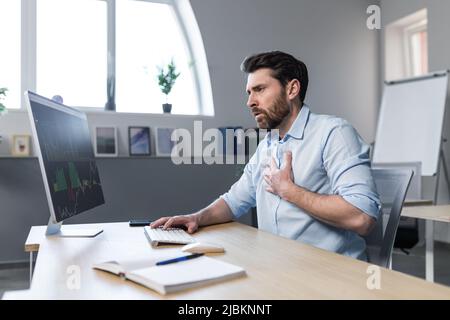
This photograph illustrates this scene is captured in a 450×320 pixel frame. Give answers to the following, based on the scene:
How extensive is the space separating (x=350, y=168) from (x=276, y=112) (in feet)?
1.24

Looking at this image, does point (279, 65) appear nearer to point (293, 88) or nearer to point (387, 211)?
point (293, 88)

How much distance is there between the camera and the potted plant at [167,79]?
13.5 ft

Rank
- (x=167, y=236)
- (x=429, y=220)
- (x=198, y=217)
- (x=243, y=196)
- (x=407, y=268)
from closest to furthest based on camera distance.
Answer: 1. (x=167, y=236)
2. (x=198, y=217)
3. (x=243, y=196)
4. (x=429, y=220)
5. (x=407, y=268)

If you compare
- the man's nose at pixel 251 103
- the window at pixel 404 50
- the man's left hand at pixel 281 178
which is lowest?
the man's left hand at pixel 281 178

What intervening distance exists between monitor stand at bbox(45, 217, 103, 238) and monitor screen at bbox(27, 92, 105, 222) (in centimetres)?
8

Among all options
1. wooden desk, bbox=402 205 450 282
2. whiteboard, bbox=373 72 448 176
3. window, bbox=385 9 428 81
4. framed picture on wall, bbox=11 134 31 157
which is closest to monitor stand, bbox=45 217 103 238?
wooden desk, bbox=402 205 450 282

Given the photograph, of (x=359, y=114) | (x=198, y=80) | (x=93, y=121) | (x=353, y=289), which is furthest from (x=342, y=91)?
(x=353, y=289)

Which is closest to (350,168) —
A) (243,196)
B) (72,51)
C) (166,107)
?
(243,196)

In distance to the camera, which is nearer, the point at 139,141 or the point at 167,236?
the point at 167,236

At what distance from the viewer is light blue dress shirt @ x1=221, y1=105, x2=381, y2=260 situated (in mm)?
1367

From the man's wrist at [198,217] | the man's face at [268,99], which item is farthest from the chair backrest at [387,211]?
the man's wrist at [198,217]

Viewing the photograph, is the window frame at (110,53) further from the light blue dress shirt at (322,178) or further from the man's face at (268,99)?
the light blue dress shirt at (322,178)

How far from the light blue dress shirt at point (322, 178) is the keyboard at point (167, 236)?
13.0 inches

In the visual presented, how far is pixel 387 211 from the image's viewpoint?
58.7 inches
